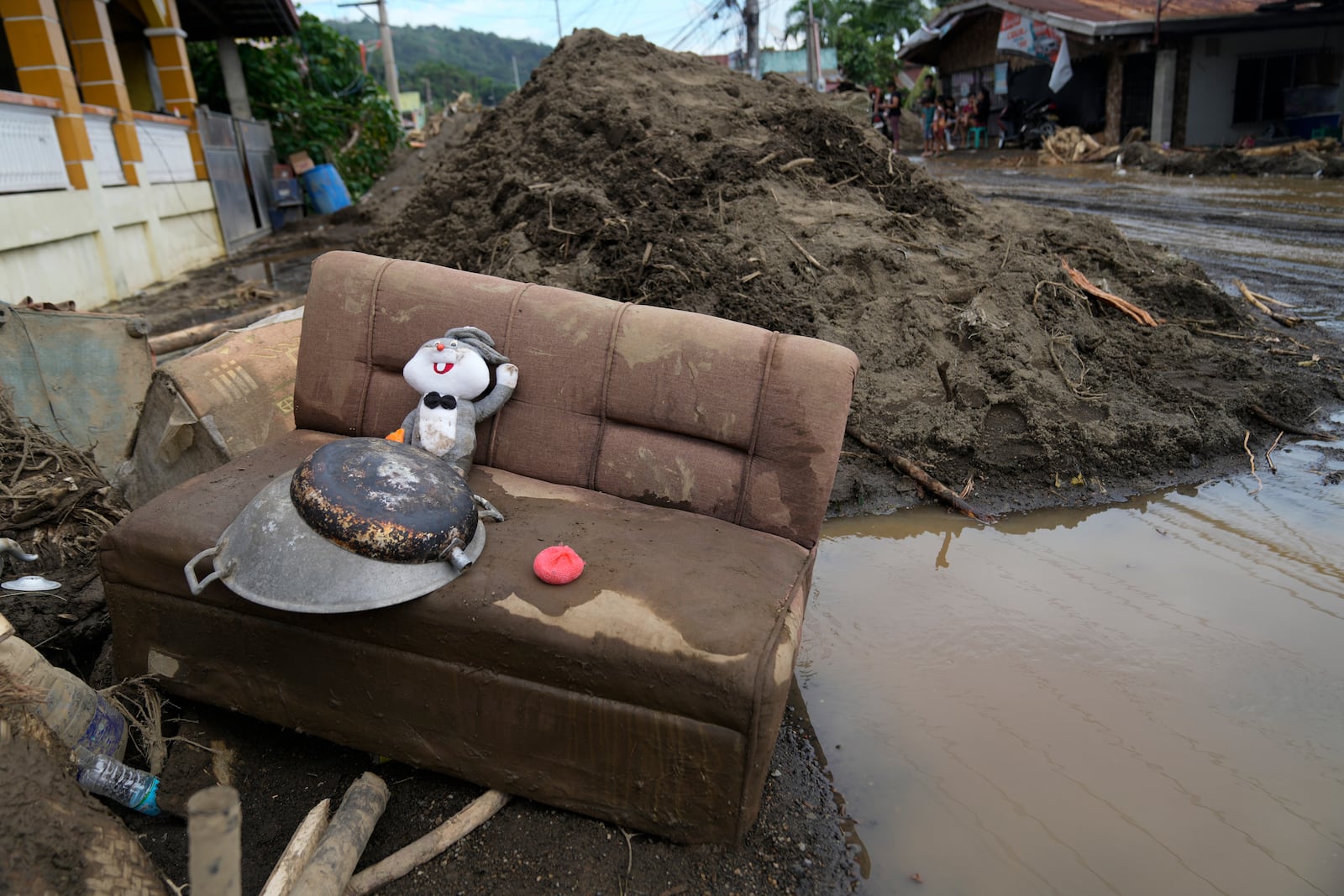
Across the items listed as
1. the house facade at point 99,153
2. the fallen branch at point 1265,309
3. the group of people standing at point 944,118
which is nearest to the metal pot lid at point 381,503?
the house facade at point 99,153

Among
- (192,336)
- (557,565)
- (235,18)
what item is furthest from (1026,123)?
(557,565)

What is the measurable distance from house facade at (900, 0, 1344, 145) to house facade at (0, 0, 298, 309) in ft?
52.1

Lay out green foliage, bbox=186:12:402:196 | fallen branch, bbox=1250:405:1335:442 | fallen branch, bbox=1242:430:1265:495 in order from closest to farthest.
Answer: fallen branch, bbox=1242:430:1265:495
fallen branch, bbox=1250:405:1335:442
green foliage, bbox=186:12:402:196

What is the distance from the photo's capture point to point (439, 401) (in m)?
3.03

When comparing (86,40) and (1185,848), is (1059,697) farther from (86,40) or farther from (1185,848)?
(86,40)

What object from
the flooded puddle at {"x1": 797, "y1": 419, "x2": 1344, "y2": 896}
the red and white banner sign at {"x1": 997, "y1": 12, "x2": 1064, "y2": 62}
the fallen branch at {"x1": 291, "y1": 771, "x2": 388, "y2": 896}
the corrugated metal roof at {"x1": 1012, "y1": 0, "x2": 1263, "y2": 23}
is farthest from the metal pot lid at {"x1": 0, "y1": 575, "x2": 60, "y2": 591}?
the red and white banner sign at {"x1": 997, "y1": 12, "x2": 1064, "y2": 62}

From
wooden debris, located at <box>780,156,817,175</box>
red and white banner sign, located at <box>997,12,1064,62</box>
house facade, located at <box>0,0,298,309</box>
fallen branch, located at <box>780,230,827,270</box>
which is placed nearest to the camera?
fallen branch, located at <box>780,230,827,270</box>

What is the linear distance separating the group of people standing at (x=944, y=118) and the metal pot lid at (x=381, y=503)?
2445 cm

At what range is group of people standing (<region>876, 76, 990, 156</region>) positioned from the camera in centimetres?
2395

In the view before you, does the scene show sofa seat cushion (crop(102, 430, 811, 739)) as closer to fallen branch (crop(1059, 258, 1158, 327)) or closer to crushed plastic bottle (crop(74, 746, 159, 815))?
crushed plastic bottle (crop(74, 746, 159, 815))

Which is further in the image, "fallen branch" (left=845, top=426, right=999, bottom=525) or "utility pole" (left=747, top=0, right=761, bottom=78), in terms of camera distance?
"utility pole" (left=747, top=0, right=761, bottom=78)

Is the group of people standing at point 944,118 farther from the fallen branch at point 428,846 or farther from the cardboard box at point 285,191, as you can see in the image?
the fallen branch at point 428,846

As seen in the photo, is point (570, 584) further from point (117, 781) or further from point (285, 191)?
point (285, 191)

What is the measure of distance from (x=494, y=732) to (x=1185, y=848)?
6.97 feet
